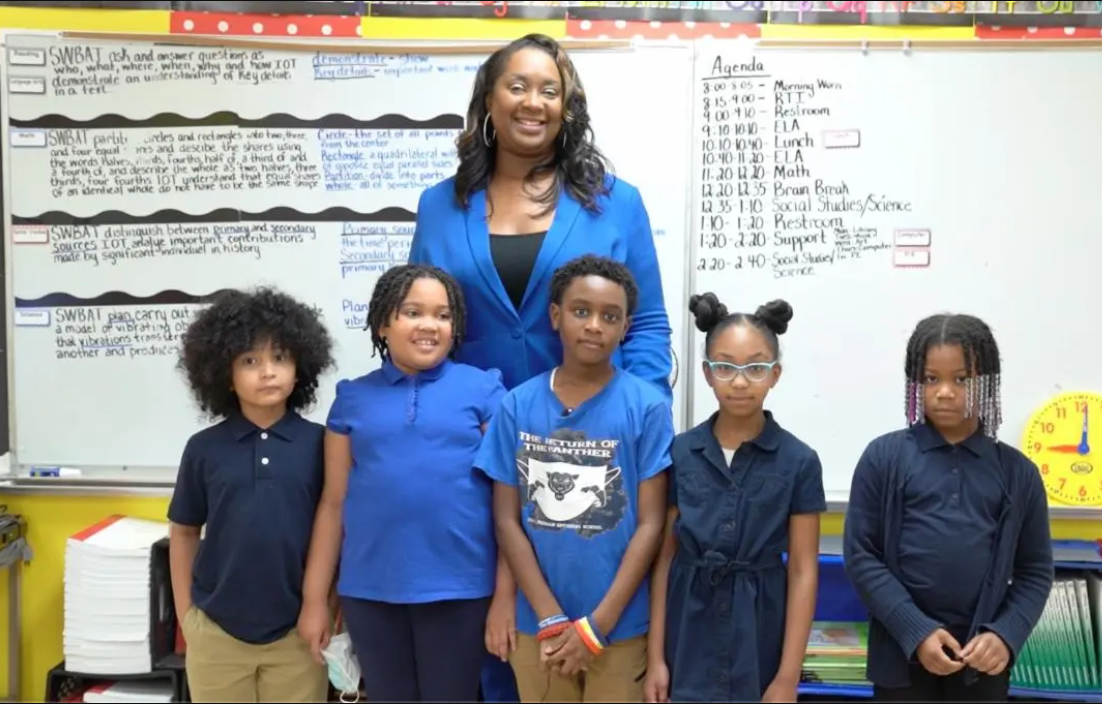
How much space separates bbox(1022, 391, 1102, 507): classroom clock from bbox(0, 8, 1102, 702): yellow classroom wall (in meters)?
0.12

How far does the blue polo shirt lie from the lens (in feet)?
5.05

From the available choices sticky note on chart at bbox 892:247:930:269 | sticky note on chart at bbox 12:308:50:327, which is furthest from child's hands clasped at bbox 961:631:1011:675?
sticky note on chart at bbox 12:308:50:327

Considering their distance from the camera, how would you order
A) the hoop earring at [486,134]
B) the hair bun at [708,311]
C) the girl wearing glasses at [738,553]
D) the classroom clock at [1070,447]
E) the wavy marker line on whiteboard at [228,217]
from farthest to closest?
the wavy marker line on whiteboard at [228,217], the classroom clock at [1070,447], the hoop earring at [486,134], the hair bun at [708,311], the girl wearing glasses at [738,553]

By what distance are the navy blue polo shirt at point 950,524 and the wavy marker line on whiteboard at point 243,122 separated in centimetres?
162

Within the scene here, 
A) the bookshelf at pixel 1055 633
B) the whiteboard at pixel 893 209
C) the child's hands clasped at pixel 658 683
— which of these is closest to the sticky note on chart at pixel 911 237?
the whiteboard at pixel 893 209

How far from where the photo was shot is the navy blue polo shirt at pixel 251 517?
1.58 m

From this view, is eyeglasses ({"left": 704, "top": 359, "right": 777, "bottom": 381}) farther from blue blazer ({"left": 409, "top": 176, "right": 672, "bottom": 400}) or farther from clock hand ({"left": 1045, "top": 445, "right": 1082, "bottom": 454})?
clock hand ({"left": 1045, "top": 445, "right": 1082, "bottom": 454})

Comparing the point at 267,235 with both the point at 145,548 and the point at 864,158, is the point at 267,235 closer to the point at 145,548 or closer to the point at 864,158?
the point at 145,548

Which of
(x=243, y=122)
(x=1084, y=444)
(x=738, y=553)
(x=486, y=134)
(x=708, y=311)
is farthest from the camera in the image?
(x=243, y=122)

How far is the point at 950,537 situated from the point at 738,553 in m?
0.37

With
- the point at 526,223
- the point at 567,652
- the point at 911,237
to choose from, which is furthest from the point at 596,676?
the point at 911,237

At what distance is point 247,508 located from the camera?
1.58 m

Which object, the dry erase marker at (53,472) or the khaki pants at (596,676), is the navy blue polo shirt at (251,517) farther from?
the dry erase marker at (53,472)

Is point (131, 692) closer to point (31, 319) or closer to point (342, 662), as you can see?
point (31, 319)
